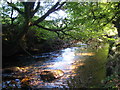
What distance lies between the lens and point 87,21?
5.34 meters

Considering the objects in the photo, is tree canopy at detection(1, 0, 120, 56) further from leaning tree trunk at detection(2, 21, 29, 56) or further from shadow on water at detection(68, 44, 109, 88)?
shadow on water at detection(68, 44, 109, 88)

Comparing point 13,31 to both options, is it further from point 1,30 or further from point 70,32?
point 70,32

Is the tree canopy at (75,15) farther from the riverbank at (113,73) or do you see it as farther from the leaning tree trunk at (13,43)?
the riverbank at (113,73)

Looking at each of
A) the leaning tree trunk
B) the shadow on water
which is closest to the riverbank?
the shadow on water

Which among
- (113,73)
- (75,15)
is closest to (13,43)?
(75,15)

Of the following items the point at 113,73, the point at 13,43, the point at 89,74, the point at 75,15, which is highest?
the point at 75,15

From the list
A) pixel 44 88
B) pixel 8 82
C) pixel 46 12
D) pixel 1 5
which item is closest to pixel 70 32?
pixel 46 12

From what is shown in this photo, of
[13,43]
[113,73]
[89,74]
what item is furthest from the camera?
[13,43]

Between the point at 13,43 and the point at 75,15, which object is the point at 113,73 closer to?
the point at 75,15

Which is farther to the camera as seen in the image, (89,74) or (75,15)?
(89,74)

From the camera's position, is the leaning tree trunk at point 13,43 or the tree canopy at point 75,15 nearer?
the tree canopy at point 75,15

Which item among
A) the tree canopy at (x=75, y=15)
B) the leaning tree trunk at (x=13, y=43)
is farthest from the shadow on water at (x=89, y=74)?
the leaning tree trunk at (x=13, y=43)

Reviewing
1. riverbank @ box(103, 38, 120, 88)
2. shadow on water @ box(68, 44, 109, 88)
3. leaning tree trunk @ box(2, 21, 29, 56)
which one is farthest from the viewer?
leaning tree trunk @ box(2, 21, 29, 56)

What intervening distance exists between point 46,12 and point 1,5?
2399 mm
